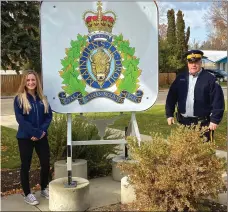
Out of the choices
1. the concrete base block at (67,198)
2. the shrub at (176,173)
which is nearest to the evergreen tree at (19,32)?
the concrete base block at (67,198)

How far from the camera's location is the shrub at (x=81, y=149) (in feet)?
19.3

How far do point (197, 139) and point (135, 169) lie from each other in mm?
715

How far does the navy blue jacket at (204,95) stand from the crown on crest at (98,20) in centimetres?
122

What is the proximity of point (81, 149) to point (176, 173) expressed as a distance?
2.50 metres

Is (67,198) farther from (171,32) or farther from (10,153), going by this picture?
(171,32)

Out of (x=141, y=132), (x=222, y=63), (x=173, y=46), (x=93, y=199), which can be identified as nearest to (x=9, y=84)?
(x=173, y=46)

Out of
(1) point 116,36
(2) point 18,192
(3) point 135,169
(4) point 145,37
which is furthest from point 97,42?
(2) point 18,192

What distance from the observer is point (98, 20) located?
5098 mm

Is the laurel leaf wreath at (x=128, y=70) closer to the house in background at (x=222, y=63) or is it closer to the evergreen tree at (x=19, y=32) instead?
the evergreen tree at (x=19, y=32)

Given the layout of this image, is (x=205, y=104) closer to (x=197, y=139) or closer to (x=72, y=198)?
(x=197, y=139)

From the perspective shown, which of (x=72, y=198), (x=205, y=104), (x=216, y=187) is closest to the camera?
(x=216, y=187)

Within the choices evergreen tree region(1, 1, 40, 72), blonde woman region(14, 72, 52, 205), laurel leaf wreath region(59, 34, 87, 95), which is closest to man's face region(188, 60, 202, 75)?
laurel leaf wreath region(59, 34, 87, 95)

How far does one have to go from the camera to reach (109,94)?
527cm

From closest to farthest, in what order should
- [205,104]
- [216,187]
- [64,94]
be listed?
[216,187] < [205,104] < [64,94]
